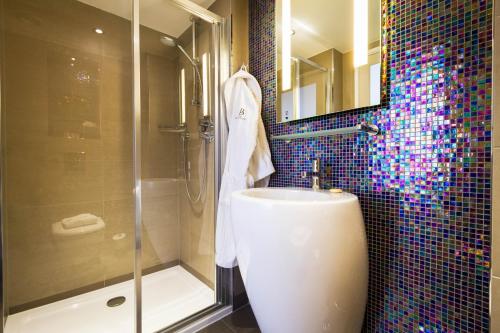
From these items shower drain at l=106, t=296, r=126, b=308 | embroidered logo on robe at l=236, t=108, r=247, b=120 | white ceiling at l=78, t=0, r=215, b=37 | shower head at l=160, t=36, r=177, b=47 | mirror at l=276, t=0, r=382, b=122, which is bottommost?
shower drain at l=106, t=296, r=126, b=308

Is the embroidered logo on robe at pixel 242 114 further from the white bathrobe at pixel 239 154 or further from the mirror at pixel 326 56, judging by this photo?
the mirror at pixel 326 56

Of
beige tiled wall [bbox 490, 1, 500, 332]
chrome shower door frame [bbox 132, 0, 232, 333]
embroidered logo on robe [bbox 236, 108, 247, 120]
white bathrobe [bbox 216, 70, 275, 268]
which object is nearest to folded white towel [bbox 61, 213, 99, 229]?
chrome shower door frame [bbox 132, 0, 232, 333]

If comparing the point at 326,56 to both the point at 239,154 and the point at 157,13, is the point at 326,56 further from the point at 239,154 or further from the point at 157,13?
the point at 157,13

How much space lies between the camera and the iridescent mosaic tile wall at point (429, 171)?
712 millimetres

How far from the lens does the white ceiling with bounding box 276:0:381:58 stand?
0.93 metres

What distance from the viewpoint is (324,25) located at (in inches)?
42.6

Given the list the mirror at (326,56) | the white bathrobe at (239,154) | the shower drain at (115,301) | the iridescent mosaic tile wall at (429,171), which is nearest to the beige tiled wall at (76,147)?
the shower drain at (115,301)

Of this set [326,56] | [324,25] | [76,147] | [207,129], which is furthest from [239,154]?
[76,147]

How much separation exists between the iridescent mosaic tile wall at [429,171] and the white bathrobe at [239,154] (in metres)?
0.46

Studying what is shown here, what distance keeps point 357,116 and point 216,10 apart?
1.17 m

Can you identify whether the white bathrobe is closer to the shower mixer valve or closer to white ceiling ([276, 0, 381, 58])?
the shower mixer valve

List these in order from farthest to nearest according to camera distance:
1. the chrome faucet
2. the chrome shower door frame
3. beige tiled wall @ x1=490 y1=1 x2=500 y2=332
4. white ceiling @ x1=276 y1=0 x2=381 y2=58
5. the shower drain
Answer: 1. the shower drain
2. the chrome shower door frame
3. the chrome faucet
4. white ceiling @ x1=276 y1=0 x2=381 y2=58
5. beige tiled wall @ x1=490 y1=1 x2=500 y2=332

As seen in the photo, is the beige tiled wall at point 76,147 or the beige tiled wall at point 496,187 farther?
the beige tiled wall at point 76,147

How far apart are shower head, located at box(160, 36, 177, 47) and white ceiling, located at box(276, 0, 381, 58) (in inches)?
29.4
